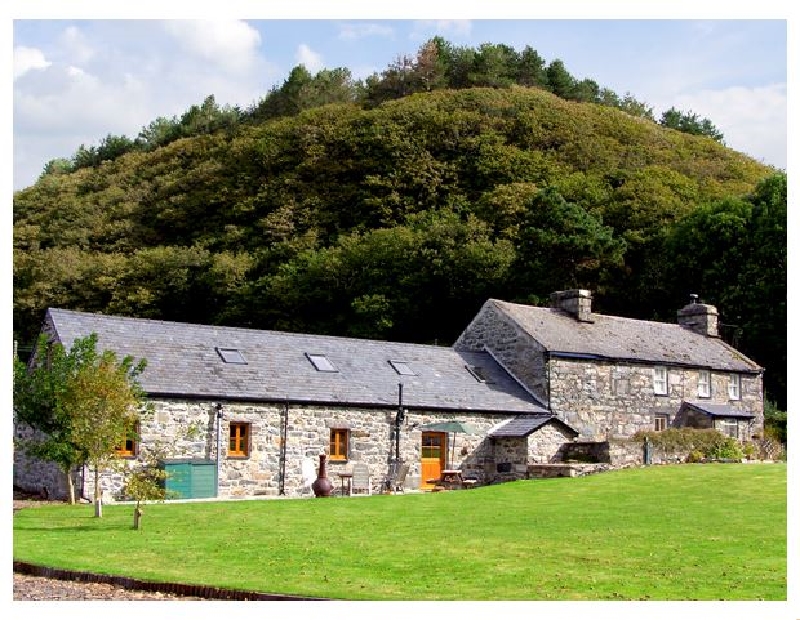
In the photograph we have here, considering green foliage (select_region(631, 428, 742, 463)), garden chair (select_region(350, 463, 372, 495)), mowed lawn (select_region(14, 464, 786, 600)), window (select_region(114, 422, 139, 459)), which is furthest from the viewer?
green foliage (select_region(631, 428, 742, 463))

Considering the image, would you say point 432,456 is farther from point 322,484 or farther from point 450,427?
point 322,484

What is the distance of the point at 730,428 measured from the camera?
3784 centimetres

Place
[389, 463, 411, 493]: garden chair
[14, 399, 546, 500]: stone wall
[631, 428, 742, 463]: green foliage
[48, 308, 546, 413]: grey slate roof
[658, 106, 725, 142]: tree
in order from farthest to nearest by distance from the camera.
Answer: [658, 106, 725, 142]: tree
[631, 428, 742, 463]: green foliage
[389, 463, 411, 493]: garden chair
[48, 308, 546, 413]: grey slate roof
[14, 399, 546, 500]: stone wall

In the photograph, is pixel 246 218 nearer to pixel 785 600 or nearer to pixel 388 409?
pixel 388 409

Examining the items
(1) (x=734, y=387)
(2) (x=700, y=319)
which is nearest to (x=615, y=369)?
(1) (x=734, y=387)

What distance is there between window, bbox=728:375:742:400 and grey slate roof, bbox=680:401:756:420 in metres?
1.07

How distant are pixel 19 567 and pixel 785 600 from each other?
10003 mm

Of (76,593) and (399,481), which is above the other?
(399,481)

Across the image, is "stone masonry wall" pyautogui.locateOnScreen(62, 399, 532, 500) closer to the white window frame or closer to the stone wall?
the stone wall

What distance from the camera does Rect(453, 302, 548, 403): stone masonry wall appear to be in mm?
34406

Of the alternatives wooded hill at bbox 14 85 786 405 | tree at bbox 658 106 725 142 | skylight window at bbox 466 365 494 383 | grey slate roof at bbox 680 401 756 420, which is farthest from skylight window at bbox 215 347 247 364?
tree at bbox 658 106 725 142

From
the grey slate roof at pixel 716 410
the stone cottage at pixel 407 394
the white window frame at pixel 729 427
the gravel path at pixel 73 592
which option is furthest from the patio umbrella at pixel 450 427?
the gravel path at pixel 73 592

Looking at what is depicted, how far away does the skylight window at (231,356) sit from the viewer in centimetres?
2925

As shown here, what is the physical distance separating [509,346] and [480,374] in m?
1.66
